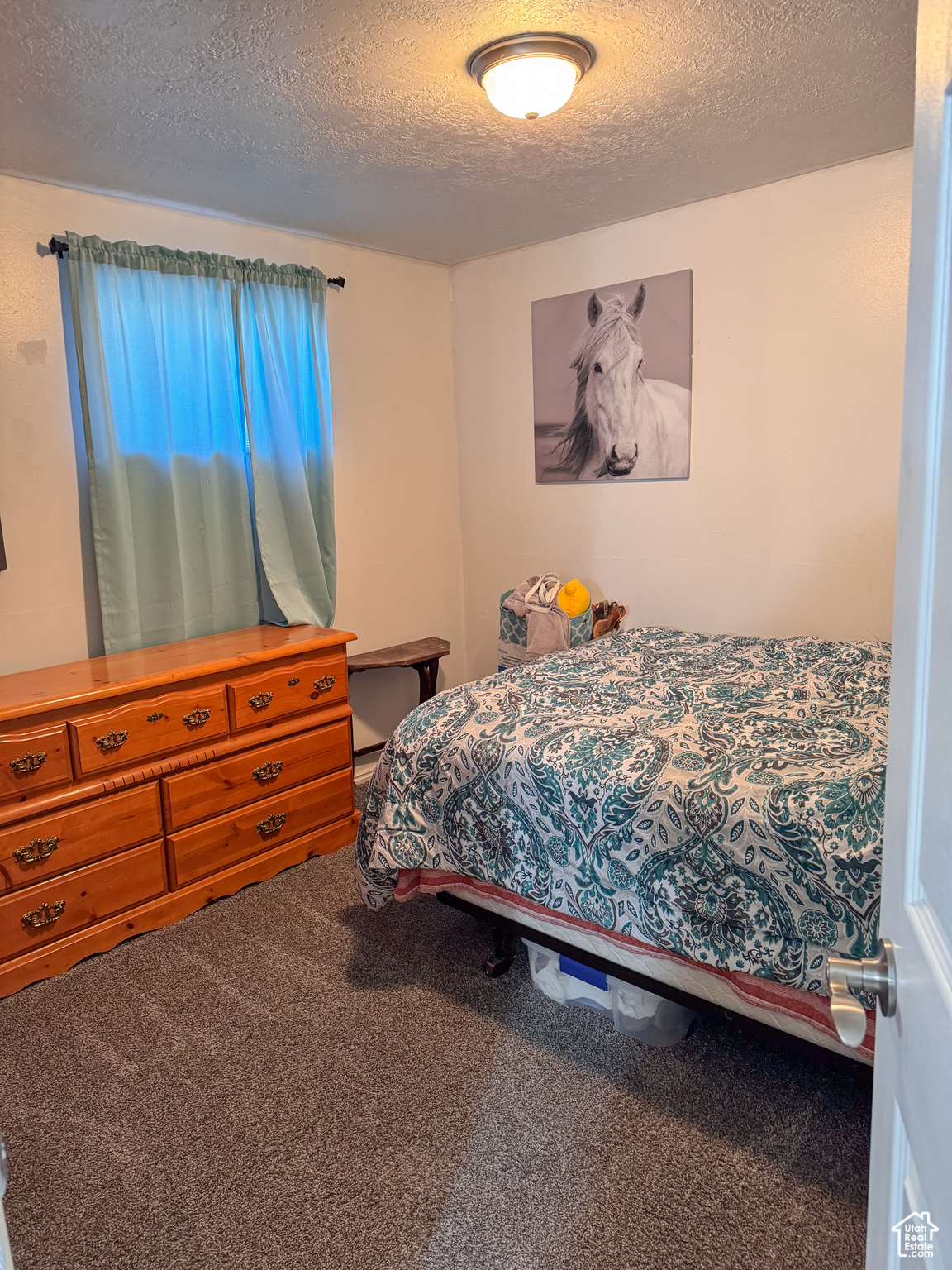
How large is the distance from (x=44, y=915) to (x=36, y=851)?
0.20 m

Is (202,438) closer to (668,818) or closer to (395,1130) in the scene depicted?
(668,818)

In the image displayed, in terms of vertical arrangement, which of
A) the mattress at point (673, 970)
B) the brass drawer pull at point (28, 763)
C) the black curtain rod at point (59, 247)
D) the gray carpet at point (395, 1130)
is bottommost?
the gray carpet at point (395, 1130)

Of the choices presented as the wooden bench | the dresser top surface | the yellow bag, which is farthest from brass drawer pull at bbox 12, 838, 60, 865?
the yellow bag

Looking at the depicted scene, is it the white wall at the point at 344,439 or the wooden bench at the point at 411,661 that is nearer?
the white wall at the point at 344,439

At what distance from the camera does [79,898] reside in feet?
8.23

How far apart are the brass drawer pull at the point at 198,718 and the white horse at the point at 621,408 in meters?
2.05

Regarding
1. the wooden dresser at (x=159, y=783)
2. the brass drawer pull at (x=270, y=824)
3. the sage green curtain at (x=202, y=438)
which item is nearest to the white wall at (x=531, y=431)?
the sage green curtain at (x=202, y=438)

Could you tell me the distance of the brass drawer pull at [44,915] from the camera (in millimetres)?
2396

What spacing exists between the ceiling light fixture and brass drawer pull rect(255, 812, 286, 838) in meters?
2.39

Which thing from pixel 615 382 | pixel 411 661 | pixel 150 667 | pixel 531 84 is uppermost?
pixel 531 84

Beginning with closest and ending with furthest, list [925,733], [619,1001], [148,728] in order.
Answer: [925,733] → [619,1001] → [148,728]

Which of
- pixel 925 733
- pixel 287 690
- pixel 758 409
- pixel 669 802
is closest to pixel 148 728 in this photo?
pixel 287 690
